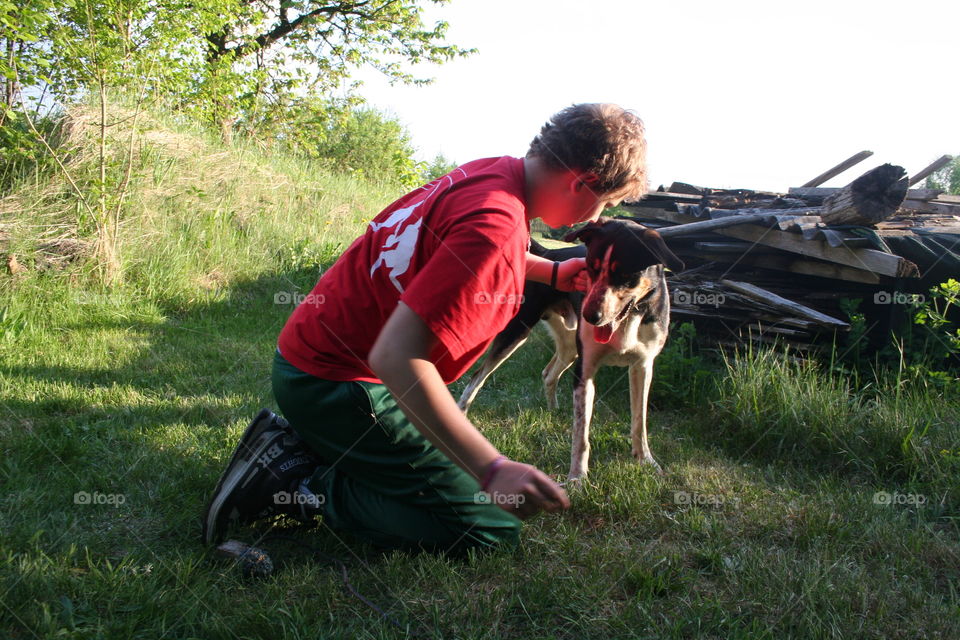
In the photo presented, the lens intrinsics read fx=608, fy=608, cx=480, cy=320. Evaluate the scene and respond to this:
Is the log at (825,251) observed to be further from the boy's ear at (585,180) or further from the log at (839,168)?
the log at (839,168)

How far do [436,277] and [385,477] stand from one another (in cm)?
120

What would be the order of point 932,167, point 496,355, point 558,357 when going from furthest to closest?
1. point 932,167
2. point 558,357
3. point 496,355

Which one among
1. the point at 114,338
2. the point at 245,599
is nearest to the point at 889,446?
the point at 245,599

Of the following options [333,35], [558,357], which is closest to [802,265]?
[558,357]

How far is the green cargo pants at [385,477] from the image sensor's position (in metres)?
2.37

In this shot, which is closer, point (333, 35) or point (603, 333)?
point (603, 333)

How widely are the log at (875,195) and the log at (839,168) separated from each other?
467 centimetres

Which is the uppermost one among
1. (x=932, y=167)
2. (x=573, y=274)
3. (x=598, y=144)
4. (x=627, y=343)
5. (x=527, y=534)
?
(x=932, y=167)

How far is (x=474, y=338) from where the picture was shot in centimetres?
164

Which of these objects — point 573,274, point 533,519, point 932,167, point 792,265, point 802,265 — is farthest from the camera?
point 932,167

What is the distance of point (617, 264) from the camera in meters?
3.05

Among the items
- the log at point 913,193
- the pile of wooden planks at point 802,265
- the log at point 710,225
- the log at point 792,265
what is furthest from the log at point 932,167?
the log at point 710,225

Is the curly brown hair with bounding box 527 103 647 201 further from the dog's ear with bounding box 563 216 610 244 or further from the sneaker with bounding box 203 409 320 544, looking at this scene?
the sneaker with bounding box 203 409 320 544

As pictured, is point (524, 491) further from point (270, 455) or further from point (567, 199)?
point (270, 455)
